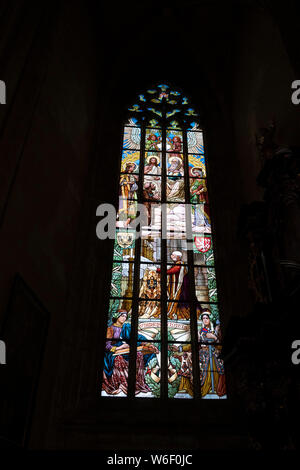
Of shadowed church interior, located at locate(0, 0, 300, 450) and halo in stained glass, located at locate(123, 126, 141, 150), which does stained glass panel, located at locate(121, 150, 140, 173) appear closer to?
halo in stained glass, located at locate(123, 126, 141, 150)

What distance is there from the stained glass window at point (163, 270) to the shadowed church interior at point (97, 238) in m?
0.20

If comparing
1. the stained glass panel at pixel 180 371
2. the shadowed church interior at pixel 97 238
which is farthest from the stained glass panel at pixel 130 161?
the stained glass panel at pixel 180 371

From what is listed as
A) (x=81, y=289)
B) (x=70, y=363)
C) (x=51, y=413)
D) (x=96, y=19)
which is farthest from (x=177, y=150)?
(x=51, y=413)

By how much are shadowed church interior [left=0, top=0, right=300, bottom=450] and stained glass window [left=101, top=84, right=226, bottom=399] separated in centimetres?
20

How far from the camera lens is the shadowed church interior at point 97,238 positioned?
12.7 feet

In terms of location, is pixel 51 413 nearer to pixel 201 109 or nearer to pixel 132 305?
pixel 132 305

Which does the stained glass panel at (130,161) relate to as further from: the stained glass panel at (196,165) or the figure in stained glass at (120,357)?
the figure in stained glass at (120,357)

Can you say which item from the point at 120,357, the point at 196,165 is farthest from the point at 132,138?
the point at 120,357

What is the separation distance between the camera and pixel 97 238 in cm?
639

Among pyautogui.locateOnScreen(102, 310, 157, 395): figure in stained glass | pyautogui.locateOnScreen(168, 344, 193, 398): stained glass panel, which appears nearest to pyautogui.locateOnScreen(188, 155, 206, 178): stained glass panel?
pyautogui.locateOnScreen(102, 310, 157, 395): figure in stained glass

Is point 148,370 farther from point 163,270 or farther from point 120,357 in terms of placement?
point 163,270

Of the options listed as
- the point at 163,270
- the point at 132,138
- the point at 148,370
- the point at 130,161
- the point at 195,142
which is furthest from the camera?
the point at 195,142

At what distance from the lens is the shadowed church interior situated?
387 cm

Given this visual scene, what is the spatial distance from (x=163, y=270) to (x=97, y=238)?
1.19m
